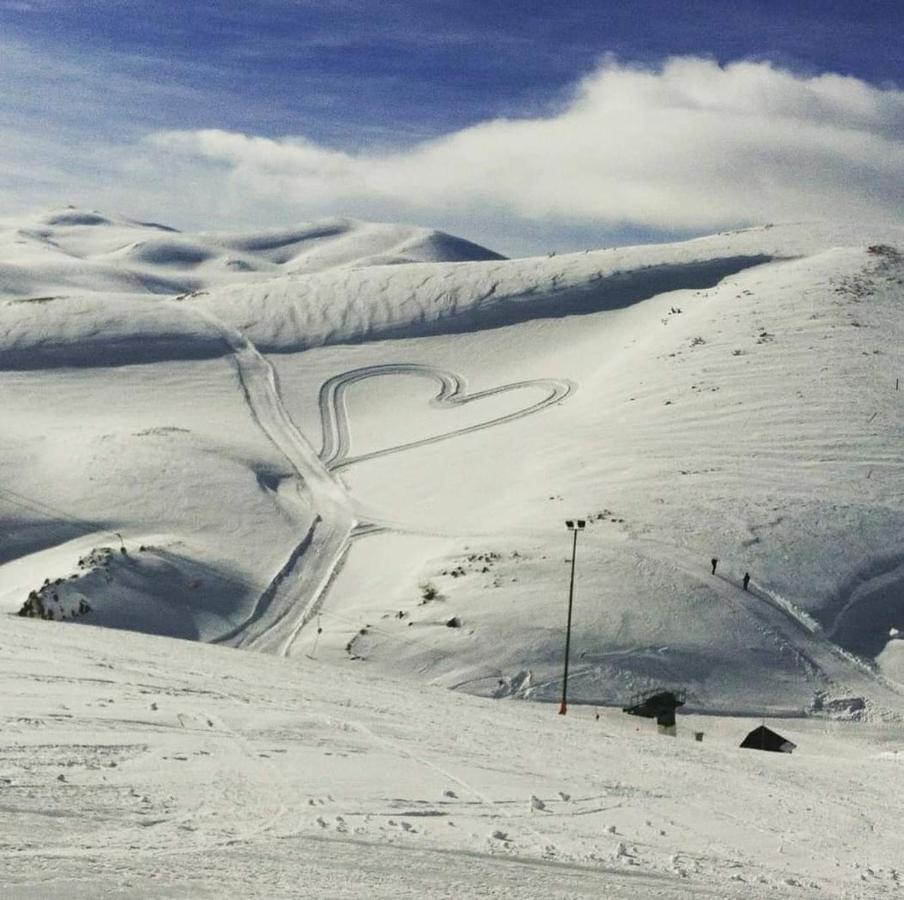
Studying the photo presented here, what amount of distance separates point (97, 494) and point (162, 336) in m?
26.5

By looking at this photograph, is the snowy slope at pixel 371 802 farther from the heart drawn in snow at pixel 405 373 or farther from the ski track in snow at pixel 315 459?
the heart drawn in snow at pixel 405 373

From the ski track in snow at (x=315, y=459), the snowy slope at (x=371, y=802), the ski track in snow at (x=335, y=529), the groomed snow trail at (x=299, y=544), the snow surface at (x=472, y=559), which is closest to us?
the snowy slope at (x=371, y=802)

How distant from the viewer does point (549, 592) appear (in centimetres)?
3816

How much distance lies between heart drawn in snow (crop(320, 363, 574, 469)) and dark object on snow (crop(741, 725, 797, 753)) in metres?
29.0

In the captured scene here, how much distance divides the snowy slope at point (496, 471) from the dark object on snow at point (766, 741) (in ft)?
15.7

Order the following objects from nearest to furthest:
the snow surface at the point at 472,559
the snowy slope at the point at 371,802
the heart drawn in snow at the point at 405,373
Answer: the snowy slope at the point at 371,802
the snow surface at the point at 472,559
the heart drawn in snow at the point at 405,373

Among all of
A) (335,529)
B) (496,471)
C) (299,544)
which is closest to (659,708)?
(299,544)

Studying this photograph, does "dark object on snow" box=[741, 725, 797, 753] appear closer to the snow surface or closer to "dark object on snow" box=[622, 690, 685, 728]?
the snow surface

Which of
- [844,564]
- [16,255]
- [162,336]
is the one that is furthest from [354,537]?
[16,255]

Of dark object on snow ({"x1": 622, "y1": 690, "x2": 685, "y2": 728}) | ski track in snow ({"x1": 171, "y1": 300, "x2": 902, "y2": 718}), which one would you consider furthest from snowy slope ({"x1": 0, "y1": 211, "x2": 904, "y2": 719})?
dark object on snow ({"x1": 622, "y1": 690, "x2": 685, "y2": 728})

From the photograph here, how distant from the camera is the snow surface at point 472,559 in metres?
11.9

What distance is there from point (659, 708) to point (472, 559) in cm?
1086

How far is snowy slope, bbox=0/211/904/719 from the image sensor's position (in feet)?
119

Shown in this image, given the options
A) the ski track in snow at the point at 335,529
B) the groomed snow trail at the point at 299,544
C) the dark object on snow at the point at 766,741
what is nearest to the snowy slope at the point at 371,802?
the dark object on snow at the point at 766,741
